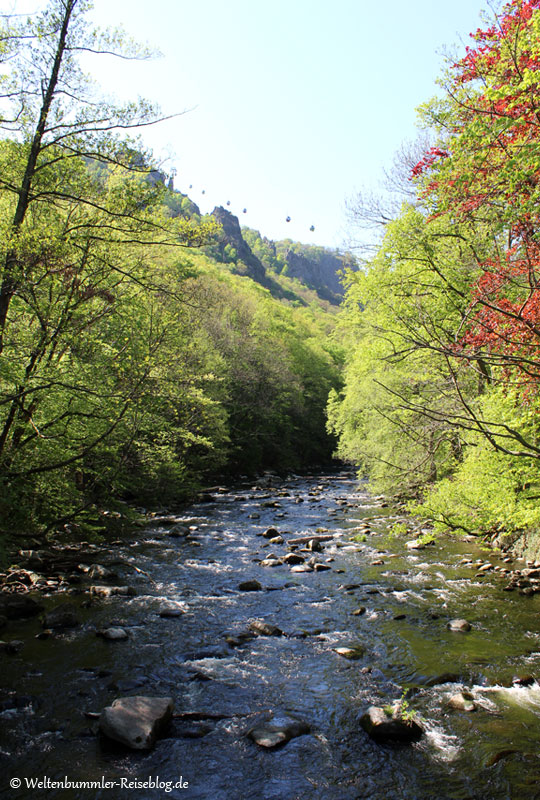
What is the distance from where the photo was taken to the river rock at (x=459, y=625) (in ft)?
27.6

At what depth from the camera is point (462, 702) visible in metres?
6.08

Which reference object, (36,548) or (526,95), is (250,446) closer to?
(36,548)

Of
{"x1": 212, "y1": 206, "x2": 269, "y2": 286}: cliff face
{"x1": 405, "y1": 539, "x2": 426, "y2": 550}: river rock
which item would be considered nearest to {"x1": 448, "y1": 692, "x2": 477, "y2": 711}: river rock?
{"x1": 405, "y1": 539, "x2": 426, "y2": 550}: river rock

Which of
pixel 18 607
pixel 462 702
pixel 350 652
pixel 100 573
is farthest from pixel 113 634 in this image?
pixel 462 702

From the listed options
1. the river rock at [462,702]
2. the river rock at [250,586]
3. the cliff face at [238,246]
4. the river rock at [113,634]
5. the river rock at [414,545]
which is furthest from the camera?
the cliff face at [238,246]

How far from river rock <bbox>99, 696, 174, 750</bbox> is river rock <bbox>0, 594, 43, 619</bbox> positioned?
3516 mm

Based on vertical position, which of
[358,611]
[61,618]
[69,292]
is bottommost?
[61,618]

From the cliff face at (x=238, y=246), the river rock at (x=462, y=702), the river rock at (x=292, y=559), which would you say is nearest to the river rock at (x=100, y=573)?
the river rock at (x=292, y=559)

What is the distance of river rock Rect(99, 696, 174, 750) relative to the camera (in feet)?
17.2

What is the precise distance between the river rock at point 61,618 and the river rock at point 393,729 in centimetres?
539

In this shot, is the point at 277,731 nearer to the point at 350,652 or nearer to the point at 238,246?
the point at 350,652

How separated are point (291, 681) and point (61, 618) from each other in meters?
4.26

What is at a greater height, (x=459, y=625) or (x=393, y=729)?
(x=393, y=729)

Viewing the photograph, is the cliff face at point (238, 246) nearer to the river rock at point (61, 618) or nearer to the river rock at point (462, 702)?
the river rock at point (61, 618)
